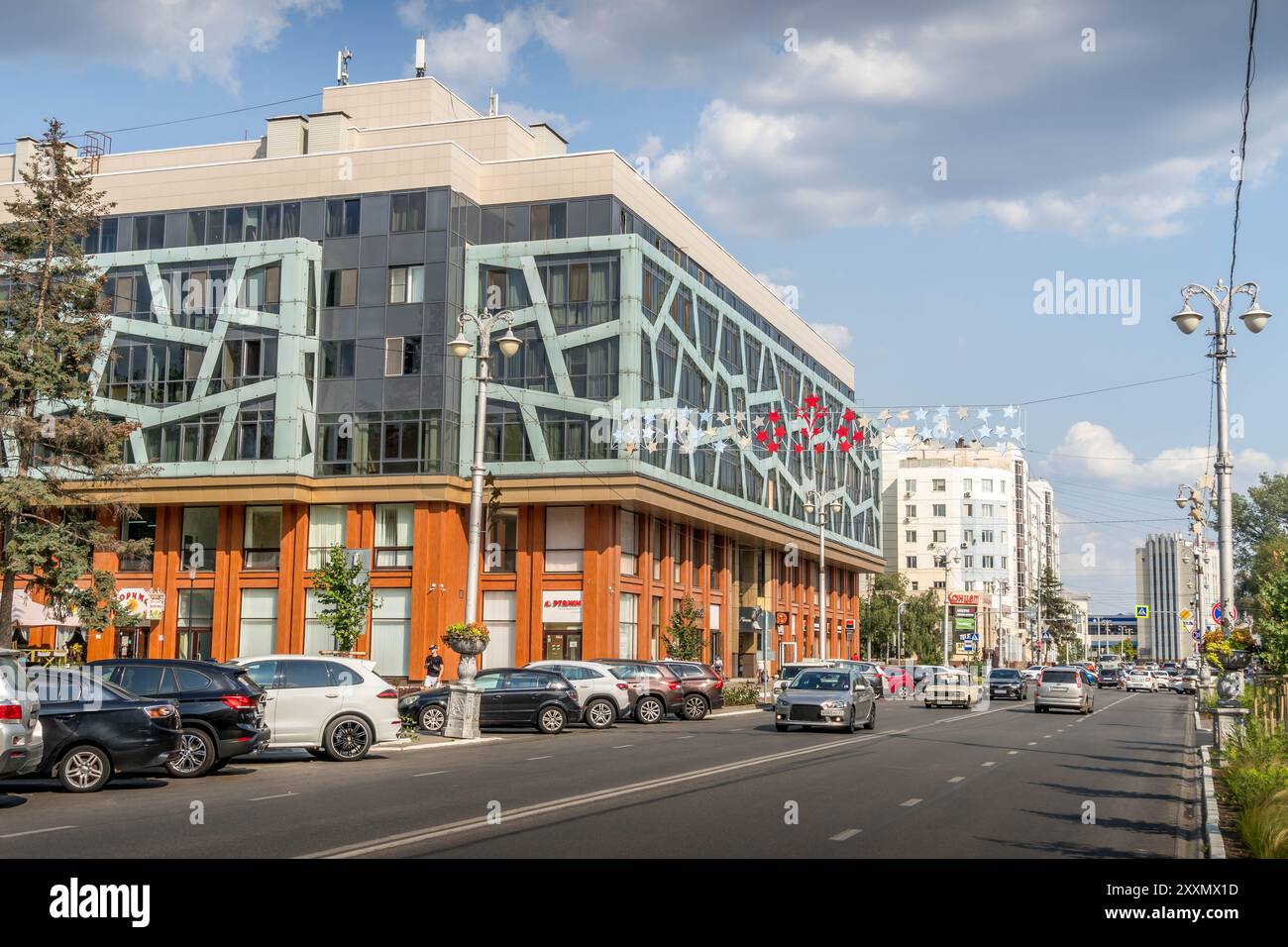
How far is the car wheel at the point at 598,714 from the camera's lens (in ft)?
103

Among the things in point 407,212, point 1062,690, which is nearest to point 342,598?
point 407,212

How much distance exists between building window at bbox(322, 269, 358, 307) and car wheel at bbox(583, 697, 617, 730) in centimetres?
2733

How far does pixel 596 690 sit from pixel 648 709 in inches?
89.9

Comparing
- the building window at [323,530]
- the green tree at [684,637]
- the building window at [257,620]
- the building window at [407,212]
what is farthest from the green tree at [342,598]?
the building window at [407,212]

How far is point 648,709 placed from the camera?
33.4 meters

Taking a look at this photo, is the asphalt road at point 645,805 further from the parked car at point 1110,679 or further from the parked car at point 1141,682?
the parked car at point 1110,679

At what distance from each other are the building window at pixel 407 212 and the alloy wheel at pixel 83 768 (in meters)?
38.8

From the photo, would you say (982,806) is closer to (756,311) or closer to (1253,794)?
(1253,794)

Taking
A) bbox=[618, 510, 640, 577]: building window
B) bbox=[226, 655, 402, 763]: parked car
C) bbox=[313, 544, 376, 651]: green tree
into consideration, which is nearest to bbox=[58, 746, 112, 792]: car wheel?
bbox=[226, 655, 402, 763]: parked car

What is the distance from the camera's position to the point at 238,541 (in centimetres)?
5366

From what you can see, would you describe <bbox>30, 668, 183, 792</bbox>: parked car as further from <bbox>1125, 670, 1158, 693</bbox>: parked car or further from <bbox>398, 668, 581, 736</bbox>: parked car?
<bbox>1125, 670, 1158, 693</bbox>: parked car

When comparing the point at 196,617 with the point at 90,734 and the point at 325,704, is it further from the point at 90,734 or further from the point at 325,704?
the point at 90,734

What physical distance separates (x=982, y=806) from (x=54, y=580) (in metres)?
29.9
